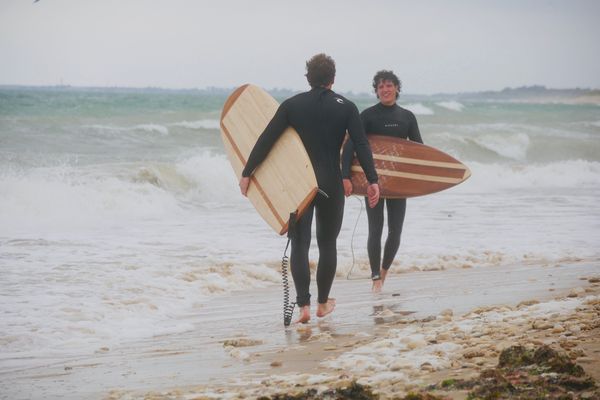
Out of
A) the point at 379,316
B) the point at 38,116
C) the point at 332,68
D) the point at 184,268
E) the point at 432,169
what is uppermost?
the point at 332,68

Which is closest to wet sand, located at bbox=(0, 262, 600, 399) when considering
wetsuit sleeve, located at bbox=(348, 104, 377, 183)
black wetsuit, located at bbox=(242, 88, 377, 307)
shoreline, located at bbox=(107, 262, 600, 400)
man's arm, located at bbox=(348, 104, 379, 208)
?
shoreline, located at bbox=(107, 262, 600, 400)

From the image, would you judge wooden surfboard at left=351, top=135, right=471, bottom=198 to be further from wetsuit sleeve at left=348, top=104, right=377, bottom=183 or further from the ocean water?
wetsuit sleeve at left=348, top=104, right=377, bottom=183

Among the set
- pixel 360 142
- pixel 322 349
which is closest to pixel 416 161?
pixel 360 142

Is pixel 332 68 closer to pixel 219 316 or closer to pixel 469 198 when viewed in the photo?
pixel 219 316

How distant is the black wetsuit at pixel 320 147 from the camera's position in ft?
16.4

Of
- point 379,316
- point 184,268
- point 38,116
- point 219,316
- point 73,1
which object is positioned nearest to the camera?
point 379,316

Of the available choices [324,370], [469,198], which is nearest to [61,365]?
[324,370]

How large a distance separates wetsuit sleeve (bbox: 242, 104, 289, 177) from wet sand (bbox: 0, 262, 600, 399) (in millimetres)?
984

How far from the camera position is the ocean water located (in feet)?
18.7

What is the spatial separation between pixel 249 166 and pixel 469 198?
29.9ft

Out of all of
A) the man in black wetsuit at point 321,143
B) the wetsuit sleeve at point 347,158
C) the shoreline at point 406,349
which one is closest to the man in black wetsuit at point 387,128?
the wetsuit sleeve at point 347,158

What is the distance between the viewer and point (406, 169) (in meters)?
6.75

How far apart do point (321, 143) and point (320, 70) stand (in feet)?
1.38

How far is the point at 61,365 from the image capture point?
A: 4426 mm
